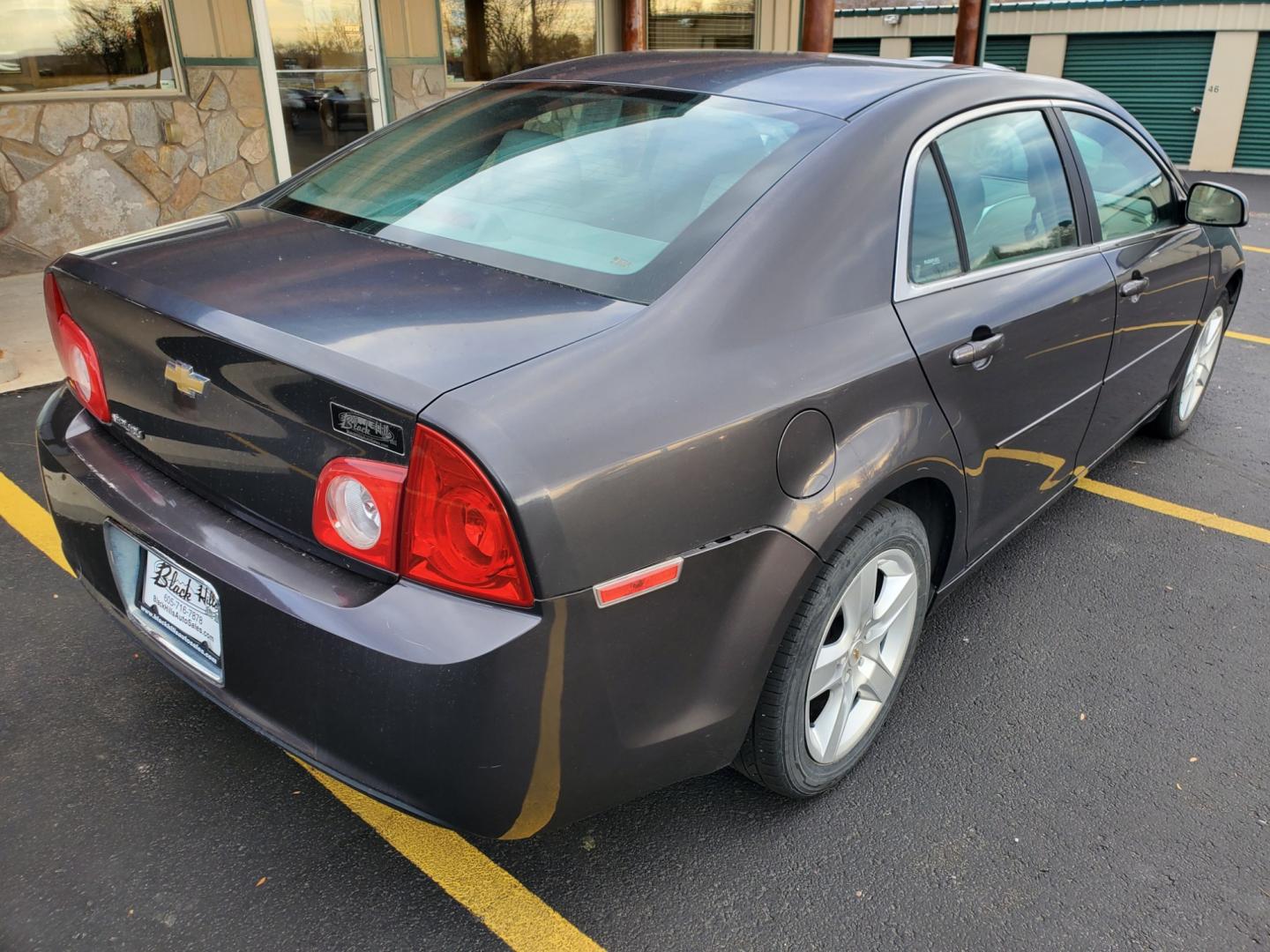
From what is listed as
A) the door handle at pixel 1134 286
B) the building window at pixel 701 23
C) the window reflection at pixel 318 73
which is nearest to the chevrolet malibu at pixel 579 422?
the door handle at pixel 1134 286

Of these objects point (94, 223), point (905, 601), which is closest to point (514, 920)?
point (905, 601)

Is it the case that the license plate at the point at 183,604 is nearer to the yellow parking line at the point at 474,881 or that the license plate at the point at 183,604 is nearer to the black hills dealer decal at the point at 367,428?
the yellow parking line at the point at 474,881

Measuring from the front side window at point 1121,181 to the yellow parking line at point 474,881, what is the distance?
2.63 metres

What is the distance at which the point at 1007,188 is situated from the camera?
272 centimetres

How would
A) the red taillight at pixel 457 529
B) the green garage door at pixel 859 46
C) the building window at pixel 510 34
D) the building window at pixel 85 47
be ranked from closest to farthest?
1. the red taillight at pixel 457 529
2. the building window at pixel 85 47
3. the building window at pixel 510 34
4. the green garage door at pixel 859 46

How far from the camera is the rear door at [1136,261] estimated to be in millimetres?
3166

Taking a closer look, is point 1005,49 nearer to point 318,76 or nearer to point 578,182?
point 318,76

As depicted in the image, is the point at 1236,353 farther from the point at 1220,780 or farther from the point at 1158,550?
the point at 1220,780

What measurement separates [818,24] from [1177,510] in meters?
7.27

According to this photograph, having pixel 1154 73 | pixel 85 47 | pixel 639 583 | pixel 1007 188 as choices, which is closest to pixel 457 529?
pixel 639 583

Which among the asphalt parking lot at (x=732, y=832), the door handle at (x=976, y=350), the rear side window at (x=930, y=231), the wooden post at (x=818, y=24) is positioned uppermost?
the wooden post at (x=818, y=24)

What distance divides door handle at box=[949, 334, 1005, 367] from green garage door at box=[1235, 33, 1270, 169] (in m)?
20.8

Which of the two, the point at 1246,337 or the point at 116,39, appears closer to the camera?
the point at 1246,337

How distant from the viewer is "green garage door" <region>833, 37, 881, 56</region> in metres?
24.7
